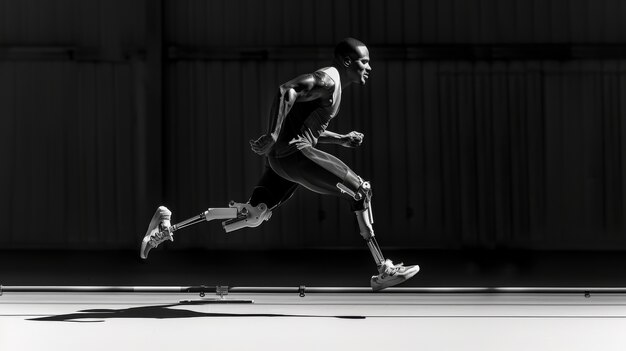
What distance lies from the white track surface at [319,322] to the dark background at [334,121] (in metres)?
6.01

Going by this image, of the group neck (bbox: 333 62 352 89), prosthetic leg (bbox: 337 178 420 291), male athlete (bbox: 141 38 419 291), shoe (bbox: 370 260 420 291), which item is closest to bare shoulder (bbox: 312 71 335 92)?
male athlete (bbox: 141 38 419 291)

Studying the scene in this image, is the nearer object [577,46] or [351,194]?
[351,194]

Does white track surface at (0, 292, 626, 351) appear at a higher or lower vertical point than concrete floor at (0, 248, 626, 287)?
higher

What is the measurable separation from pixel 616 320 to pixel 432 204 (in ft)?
24.1

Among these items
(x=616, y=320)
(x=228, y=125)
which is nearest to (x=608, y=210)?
(x=228, y=125)

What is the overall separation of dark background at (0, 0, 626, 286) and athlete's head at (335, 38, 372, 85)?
651 cm

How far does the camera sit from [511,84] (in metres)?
12.0

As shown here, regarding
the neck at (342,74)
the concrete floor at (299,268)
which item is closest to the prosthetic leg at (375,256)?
the neck at (342,74)

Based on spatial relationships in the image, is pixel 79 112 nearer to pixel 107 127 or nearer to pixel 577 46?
pixel 107 127

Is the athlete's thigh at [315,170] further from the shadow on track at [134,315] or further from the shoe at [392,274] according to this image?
the shadow on track at [134,315]

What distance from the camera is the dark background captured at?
39.2 ft

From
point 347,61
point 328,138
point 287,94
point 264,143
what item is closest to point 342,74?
point 347,61

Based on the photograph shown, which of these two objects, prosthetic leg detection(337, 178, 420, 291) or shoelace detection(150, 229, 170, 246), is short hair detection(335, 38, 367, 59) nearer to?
prosthetic leg detection(337, 178, 420, 291)

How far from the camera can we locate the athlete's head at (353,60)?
5406 millimetres
